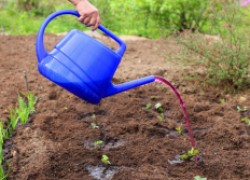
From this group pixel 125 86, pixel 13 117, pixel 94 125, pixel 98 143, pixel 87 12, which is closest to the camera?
pixel 87 12

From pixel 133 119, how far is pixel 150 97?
1.40 ft

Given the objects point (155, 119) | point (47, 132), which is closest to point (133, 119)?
point (155, 119)

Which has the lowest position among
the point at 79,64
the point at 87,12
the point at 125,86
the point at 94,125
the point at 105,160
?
the point at 94,125

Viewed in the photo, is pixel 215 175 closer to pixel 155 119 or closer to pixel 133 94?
pixel 155 119

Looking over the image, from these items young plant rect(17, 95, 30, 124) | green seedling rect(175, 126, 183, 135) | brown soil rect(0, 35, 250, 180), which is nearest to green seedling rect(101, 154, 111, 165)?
brown soil rect(0, 35, 250, 180)

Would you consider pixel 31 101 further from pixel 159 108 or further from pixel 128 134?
pixel 159 108

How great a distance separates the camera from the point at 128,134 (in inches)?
114

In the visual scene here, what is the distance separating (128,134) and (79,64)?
0.92 m

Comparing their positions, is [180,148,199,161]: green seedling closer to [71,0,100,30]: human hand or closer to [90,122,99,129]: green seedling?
[90,122,99,129]: green seedling

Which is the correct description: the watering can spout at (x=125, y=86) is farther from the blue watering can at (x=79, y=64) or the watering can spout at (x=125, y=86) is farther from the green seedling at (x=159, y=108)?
the green seedling at (x=159, y=108)

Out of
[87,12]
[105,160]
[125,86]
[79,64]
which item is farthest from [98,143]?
[87,12]

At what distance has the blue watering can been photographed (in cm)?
209

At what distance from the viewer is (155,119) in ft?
10.3

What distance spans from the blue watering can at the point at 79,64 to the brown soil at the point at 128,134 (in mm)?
507
